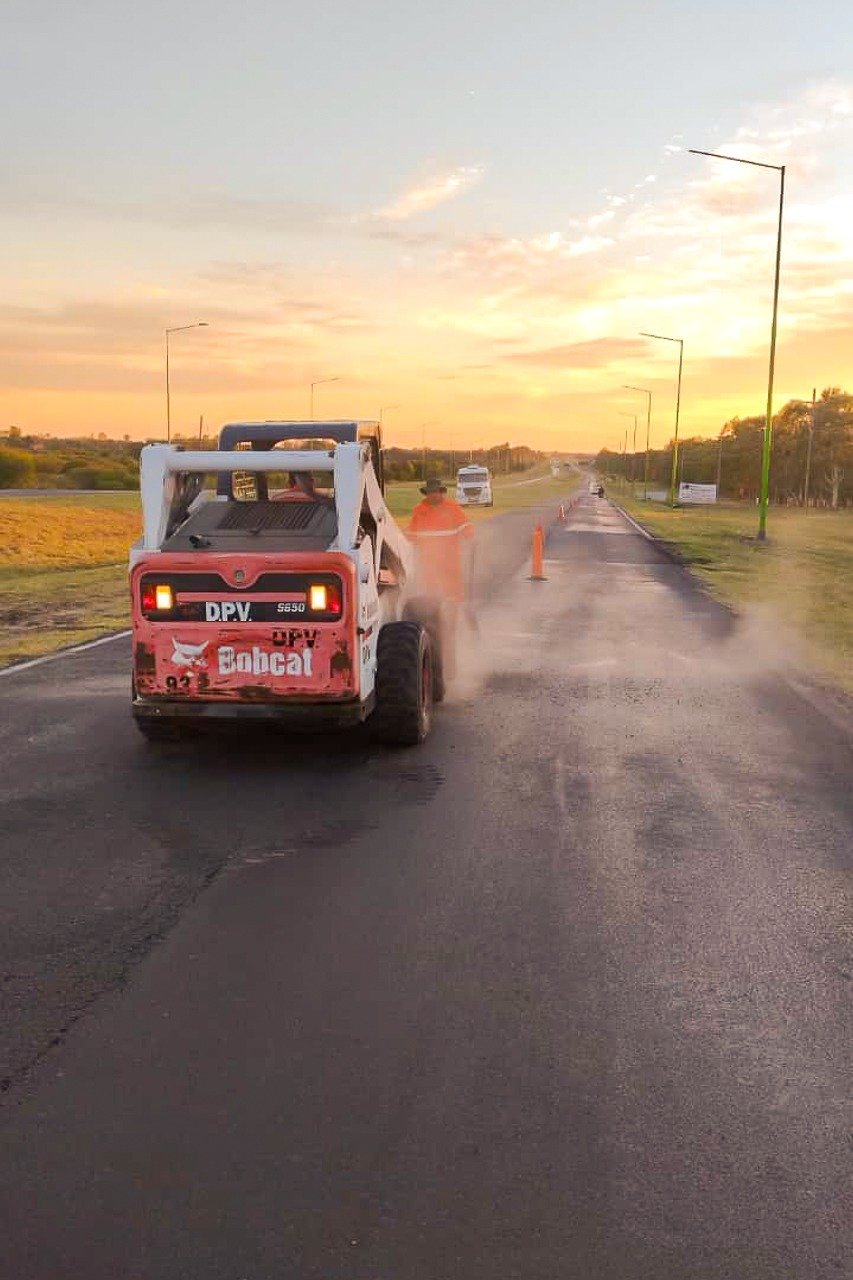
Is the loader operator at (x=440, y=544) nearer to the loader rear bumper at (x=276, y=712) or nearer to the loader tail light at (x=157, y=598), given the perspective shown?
the loader rear bumper at (x=276, y=712)

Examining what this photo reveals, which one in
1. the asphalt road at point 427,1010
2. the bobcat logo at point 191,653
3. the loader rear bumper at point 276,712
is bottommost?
the asphalt road at point 427,1010

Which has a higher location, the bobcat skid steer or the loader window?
the loader window

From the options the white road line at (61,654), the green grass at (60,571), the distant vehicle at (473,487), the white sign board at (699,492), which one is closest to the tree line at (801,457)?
the white sign board at (699,492)

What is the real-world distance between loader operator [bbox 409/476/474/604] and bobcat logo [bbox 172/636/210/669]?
3386mm

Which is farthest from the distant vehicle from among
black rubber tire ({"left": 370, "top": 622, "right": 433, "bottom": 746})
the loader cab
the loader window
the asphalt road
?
the asphalt road

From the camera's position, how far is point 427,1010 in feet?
15.3

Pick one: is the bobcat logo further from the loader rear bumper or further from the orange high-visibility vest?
the orange high-visibility vest

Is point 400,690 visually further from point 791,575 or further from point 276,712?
point 791,575

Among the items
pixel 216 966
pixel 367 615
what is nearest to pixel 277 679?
pixel 367 615

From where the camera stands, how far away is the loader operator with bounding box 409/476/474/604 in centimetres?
1152

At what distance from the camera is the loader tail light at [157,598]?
838 cm

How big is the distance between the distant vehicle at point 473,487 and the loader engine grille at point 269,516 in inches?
2353

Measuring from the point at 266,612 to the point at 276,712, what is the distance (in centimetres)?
73

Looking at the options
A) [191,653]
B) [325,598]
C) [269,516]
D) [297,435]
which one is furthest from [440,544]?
[191,653]
